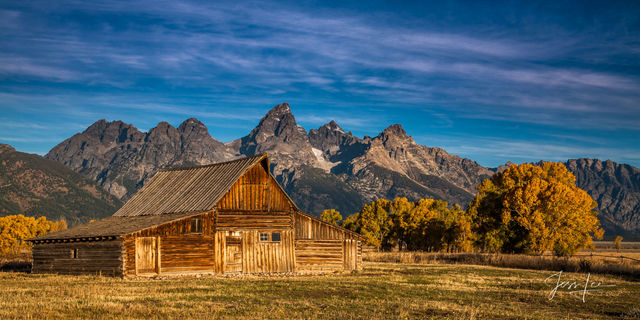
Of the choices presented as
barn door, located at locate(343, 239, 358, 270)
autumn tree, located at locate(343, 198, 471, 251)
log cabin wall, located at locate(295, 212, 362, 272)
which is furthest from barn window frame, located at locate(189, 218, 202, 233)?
autumn tree, located at locate(343, 198, 471, 251)

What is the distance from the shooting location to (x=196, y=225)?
39969 mm

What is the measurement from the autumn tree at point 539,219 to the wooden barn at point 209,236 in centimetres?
2625

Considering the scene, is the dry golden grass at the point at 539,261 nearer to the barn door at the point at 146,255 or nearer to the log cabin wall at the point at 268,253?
the log cabin wall at the point at 268,253

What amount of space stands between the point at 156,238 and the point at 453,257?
31674 millimetres

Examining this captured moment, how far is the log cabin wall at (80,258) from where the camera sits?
37094 millimetres

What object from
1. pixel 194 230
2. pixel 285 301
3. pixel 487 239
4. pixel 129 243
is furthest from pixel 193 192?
pixel 487 239

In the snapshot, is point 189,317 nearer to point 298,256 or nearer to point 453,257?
point 298,256

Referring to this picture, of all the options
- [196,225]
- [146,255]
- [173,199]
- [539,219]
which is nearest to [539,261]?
[539,219]

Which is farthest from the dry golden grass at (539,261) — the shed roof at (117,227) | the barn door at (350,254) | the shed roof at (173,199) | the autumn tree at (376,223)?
the autumn tree at (376,223)

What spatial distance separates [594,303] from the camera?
25359 millimetres

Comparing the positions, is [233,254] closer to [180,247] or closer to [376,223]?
[180,247]

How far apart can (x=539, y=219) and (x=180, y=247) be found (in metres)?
40.4

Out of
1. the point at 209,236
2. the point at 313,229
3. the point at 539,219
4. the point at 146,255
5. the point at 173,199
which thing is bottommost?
the point at 146,255

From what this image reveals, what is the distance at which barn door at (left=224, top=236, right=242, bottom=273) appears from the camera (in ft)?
134
